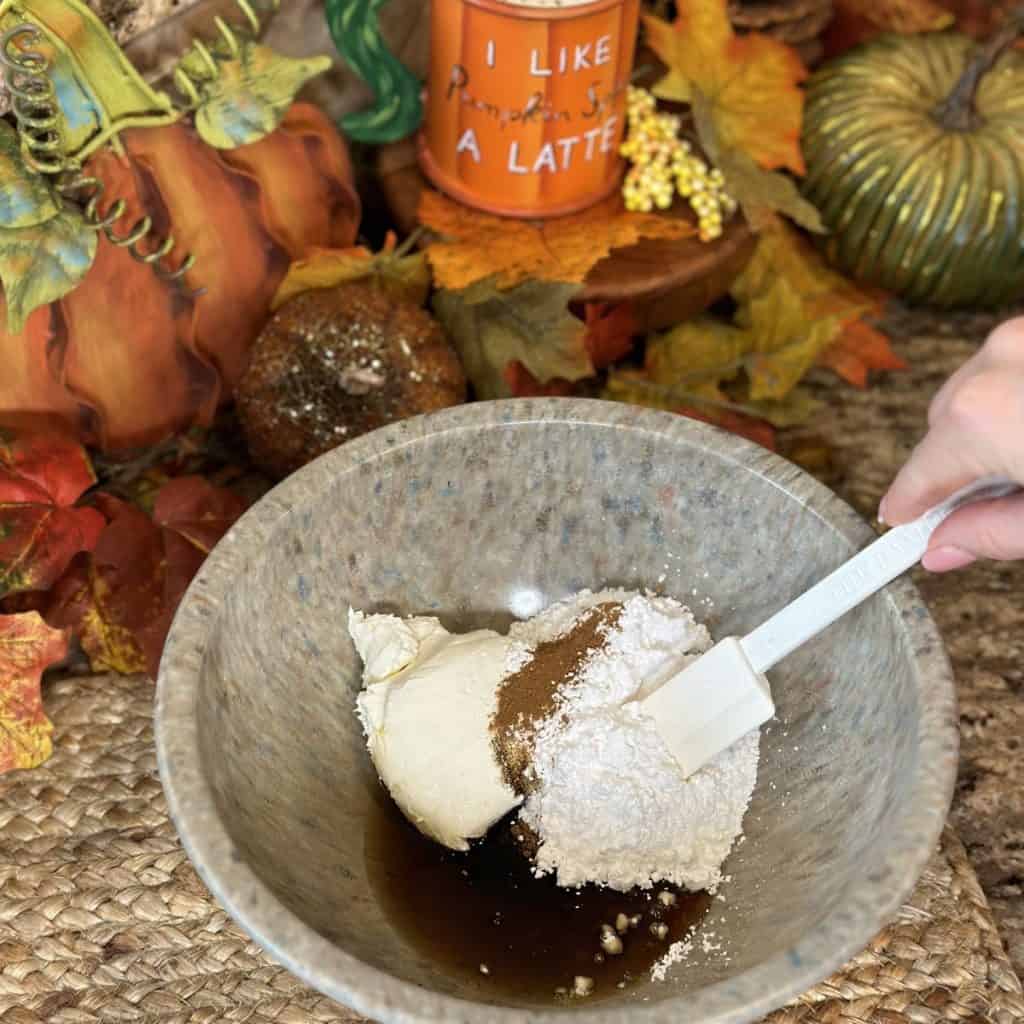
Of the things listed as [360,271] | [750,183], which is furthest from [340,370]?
[750,183]

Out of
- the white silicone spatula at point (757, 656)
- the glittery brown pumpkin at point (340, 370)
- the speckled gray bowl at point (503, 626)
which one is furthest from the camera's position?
the glittery brown pumpkin at point (340, 370)

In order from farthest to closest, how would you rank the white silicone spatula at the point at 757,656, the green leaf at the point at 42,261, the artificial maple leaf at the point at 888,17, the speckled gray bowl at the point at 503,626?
the artificial maple leaf at the point at 888,17 < the green leaf at the point at 42,261 < the white silicone spatula at the point at 757,656 < the speckled gray bowl at the point at 503,626

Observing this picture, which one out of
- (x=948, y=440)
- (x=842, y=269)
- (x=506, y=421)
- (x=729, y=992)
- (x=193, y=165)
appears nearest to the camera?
(x=729, y=992)

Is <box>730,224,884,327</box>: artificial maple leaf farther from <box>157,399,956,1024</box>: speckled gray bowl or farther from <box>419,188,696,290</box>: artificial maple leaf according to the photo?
<box>157,399,956,1024</box>: speckled gray bowl

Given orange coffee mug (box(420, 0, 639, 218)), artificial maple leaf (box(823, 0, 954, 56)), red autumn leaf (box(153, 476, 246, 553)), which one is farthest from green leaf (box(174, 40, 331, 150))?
artificial maple leaf (box(823, 0, 954, 56))

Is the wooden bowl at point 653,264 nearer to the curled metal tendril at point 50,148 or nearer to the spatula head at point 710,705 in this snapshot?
the curled metal tendril at point 50,148

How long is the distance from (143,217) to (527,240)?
25cm

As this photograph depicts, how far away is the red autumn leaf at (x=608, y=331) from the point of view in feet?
2.81

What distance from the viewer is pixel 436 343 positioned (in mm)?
817

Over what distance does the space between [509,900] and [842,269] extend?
640 mm

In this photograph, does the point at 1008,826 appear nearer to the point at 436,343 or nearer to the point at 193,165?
the point at 436,343

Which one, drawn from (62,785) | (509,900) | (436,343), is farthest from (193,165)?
(509,900)

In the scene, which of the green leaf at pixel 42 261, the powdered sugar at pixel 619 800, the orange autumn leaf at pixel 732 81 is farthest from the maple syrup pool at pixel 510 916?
the orange autumn leaf at pixel 732 81

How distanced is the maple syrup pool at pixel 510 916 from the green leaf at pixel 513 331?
1.06ft
